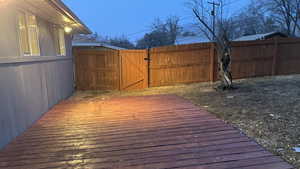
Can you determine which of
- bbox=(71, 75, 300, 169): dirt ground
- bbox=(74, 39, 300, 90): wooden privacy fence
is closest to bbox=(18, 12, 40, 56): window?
bbox=(74, 39, 300, 90): wooden privacy fence

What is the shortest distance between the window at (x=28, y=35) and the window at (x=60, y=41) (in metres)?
1.46

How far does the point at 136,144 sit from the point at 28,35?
9.87 feet

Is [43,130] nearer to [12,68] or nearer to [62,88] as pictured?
[12,68]

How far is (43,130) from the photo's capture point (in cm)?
318

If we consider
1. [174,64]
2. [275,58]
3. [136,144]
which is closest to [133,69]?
[174,64]

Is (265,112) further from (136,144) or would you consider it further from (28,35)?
(28,35)

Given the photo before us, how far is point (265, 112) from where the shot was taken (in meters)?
3.69

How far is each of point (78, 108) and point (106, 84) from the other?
107 inches

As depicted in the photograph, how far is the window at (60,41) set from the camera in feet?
18.0

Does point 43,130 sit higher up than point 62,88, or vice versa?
point 62,88

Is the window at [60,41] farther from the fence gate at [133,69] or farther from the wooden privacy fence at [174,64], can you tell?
the fence gate at [133,69]

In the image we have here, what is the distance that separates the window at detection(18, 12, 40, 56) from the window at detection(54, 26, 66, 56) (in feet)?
4.80

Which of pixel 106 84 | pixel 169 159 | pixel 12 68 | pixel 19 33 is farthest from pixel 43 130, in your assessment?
pixel 106 84

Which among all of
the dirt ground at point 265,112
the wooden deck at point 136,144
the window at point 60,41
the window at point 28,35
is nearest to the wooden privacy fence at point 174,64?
the window at point 60,41
